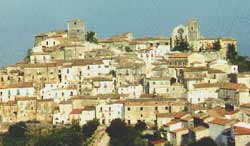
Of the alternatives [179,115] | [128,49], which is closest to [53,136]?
[179,115]

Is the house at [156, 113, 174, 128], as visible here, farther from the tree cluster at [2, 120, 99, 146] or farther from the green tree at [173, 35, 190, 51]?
the green tree at [173, 35, 190, 51]

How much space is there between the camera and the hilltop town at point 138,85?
157ft

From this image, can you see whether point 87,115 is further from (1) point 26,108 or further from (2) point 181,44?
(2) point 181,44

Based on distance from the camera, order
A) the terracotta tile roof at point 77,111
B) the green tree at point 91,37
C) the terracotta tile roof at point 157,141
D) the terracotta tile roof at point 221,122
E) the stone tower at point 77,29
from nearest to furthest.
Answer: the terracotta tile roof at point 221,122 → the terracotta tile roof at point 157,141 → the terracotta tile roof at point 77,111 → the stone tower at point 77,29 → the green tree at point 91,37

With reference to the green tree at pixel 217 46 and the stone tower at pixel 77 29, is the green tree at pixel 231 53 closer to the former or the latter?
the green tree at pixel 217 46

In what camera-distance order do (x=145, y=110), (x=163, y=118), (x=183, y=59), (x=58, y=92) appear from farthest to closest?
(x=183, y=59) → (x=58, y=92) → (x=145, y=110) → (x=163, y=118)

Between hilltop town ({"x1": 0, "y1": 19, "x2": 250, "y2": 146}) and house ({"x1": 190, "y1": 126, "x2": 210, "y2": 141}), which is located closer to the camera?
house ({"x1": 190, "y1": 126, "x2": 210, "y2": 141})

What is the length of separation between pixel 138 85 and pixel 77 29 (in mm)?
14125

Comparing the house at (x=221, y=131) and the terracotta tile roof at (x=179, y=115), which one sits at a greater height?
the terracotta tile roof at (x=179, y=115)

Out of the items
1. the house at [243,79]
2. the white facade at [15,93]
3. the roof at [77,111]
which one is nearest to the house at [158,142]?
the roof at [77,111]

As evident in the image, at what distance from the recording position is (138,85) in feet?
184

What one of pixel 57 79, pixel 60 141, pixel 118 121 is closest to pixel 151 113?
pixel 118 121

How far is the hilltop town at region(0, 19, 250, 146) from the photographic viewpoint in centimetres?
4794

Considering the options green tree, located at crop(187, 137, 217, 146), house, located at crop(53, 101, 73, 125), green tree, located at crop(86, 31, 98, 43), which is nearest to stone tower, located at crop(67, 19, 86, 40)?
green tree, located at crop(86, 31, 98, 43)
